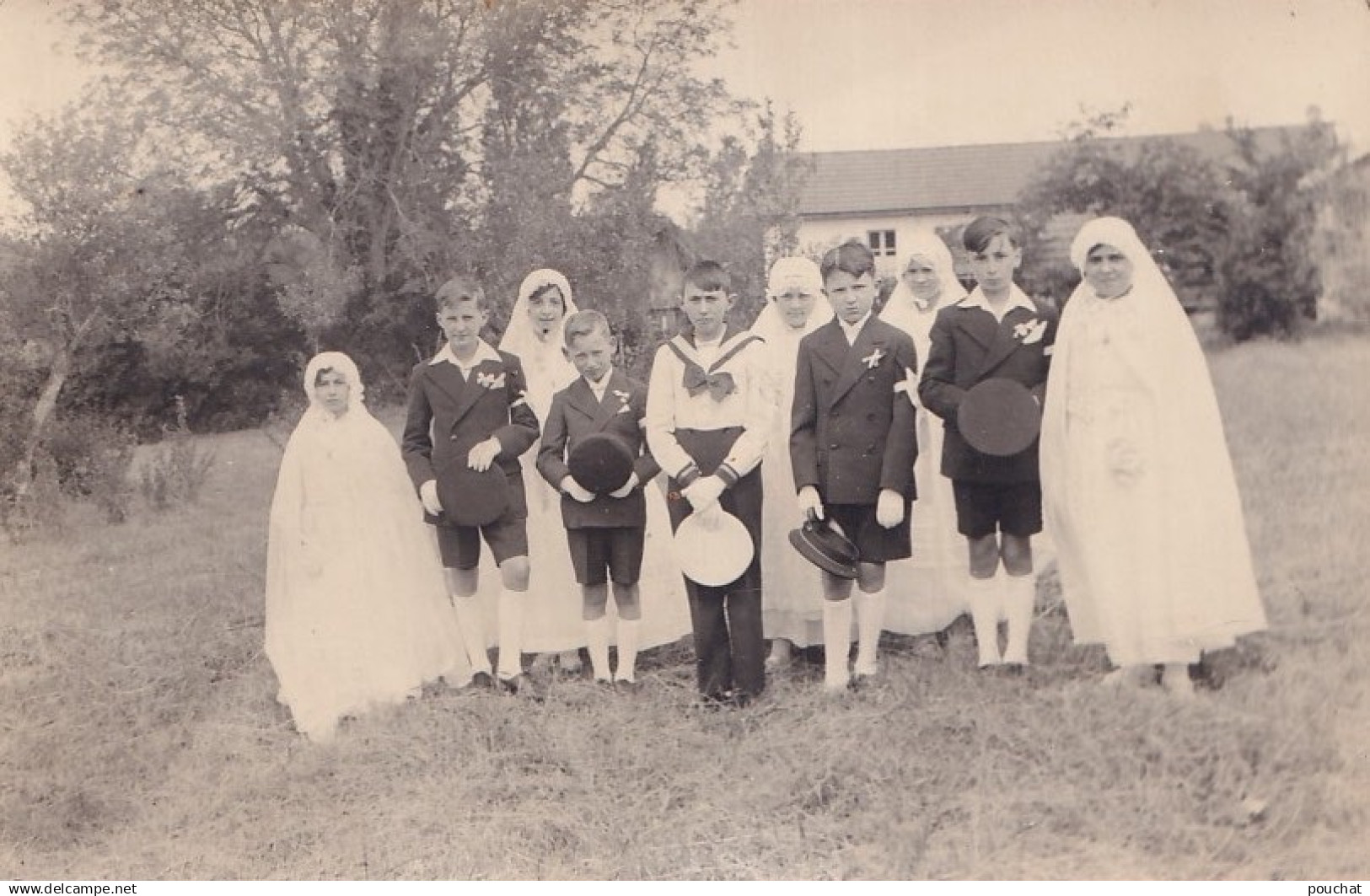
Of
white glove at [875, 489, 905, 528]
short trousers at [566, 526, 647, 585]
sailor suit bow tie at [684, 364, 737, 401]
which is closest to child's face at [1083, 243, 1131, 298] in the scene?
white glove at [875, 489, 905, 528]

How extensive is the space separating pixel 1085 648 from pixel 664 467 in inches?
59.0

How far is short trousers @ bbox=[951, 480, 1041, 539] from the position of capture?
3.36m

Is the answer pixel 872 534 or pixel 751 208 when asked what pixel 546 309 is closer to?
pixel 751 208

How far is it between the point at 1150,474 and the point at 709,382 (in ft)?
4.60

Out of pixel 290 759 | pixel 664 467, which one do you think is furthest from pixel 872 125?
pixel 290 759

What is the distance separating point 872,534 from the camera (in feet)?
11.3

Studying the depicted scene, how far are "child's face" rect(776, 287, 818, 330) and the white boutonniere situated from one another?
71cm

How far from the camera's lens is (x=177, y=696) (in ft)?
13.0

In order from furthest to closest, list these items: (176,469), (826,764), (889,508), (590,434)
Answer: (176,469)
(590,434)
(889,508)
(826,764)

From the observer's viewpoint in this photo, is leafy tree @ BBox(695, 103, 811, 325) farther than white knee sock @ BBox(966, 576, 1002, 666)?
Yes

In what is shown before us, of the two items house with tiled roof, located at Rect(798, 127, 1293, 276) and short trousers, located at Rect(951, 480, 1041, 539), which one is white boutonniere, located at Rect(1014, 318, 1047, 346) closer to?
short trousers, located at Rect(951, 480, 1041, 539)

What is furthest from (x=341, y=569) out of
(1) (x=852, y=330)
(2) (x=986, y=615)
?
(2) (x=986, y=615)

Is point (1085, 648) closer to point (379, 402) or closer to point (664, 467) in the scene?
point (664, 467)

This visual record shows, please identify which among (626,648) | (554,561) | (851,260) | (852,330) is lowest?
(626,648)
